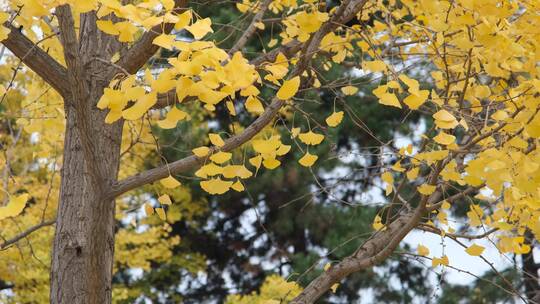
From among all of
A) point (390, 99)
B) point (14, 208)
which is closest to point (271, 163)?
point (390, 99)

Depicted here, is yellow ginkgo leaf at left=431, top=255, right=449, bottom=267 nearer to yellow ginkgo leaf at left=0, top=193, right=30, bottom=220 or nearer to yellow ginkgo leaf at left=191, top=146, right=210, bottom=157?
yellow ginkgo leaf at left=191, top=146, right=210, bottom=157

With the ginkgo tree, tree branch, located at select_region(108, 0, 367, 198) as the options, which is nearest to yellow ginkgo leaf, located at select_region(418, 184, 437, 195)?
the ginkgo tree

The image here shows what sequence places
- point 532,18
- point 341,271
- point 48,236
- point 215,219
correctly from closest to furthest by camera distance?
point 532,18 → point 341,271 → point 48,236 → point 215,219

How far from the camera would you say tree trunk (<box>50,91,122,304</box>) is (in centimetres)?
257

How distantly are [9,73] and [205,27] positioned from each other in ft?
20.5

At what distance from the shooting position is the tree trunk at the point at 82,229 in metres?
2.57

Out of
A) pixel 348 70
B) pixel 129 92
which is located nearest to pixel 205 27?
pixel 129 92

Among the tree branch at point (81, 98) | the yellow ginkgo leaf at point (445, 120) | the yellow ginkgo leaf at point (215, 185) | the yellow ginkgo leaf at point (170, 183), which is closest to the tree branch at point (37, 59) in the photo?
the tree branch at point (81, 98)

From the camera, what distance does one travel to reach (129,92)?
5.82 feet

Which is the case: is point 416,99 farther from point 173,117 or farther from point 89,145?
point 89,145

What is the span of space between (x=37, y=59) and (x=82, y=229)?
26.5 inches

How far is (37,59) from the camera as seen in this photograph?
2506 mm

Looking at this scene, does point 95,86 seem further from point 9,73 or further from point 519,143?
point 9,73

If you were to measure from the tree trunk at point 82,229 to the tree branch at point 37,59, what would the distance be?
4.7 inches
